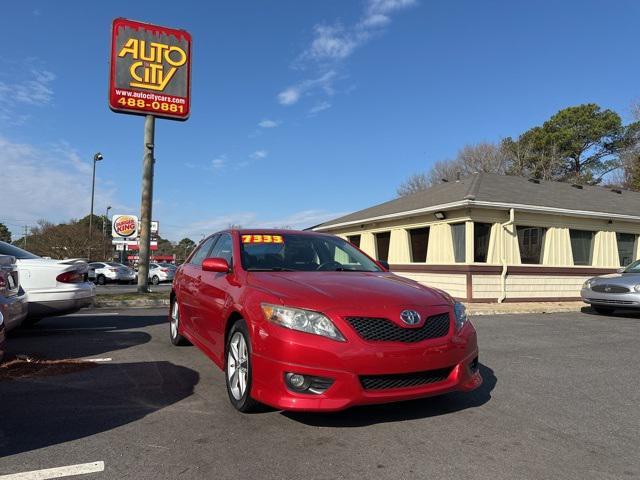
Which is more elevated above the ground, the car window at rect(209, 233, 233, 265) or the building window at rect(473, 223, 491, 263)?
the building window at rect(473, 223, 491, 263)

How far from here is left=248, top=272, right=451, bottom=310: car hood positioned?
3.56m

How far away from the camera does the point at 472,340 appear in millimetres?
3926

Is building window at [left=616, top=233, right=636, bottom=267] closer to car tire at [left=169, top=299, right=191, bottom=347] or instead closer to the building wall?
the building wall

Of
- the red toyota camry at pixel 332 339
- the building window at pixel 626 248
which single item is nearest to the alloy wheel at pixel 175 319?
the red toyota camry at pixel 332 339

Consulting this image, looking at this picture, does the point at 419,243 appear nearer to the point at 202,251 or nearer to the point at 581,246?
the point at 581,246

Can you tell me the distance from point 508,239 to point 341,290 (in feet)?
39.3

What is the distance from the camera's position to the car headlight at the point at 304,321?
134 inches

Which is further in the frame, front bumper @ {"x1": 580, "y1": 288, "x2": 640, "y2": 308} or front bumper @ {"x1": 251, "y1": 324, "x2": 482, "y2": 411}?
front bumper @ {"x1": 580, "y1": 288, "x2": 640, "y2": 308}

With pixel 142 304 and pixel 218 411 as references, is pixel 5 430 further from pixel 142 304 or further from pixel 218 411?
pixel 142 304

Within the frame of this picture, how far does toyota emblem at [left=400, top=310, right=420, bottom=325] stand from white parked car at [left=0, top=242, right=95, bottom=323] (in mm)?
5859

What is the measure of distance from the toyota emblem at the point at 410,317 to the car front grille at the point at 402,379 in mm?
363

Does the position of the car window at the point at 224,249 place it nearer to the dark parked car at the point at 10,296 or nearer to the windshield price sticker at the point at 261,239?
the windshield price sticker at the point at 261,239

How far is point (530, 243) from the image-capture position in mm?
15000

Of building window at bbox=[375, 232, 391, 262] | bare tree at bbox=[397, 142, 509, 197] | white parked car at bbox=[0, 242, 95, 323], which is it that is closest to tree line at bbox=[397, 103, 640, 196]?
bare tree at bbox=[397, 142, 509, 197]
